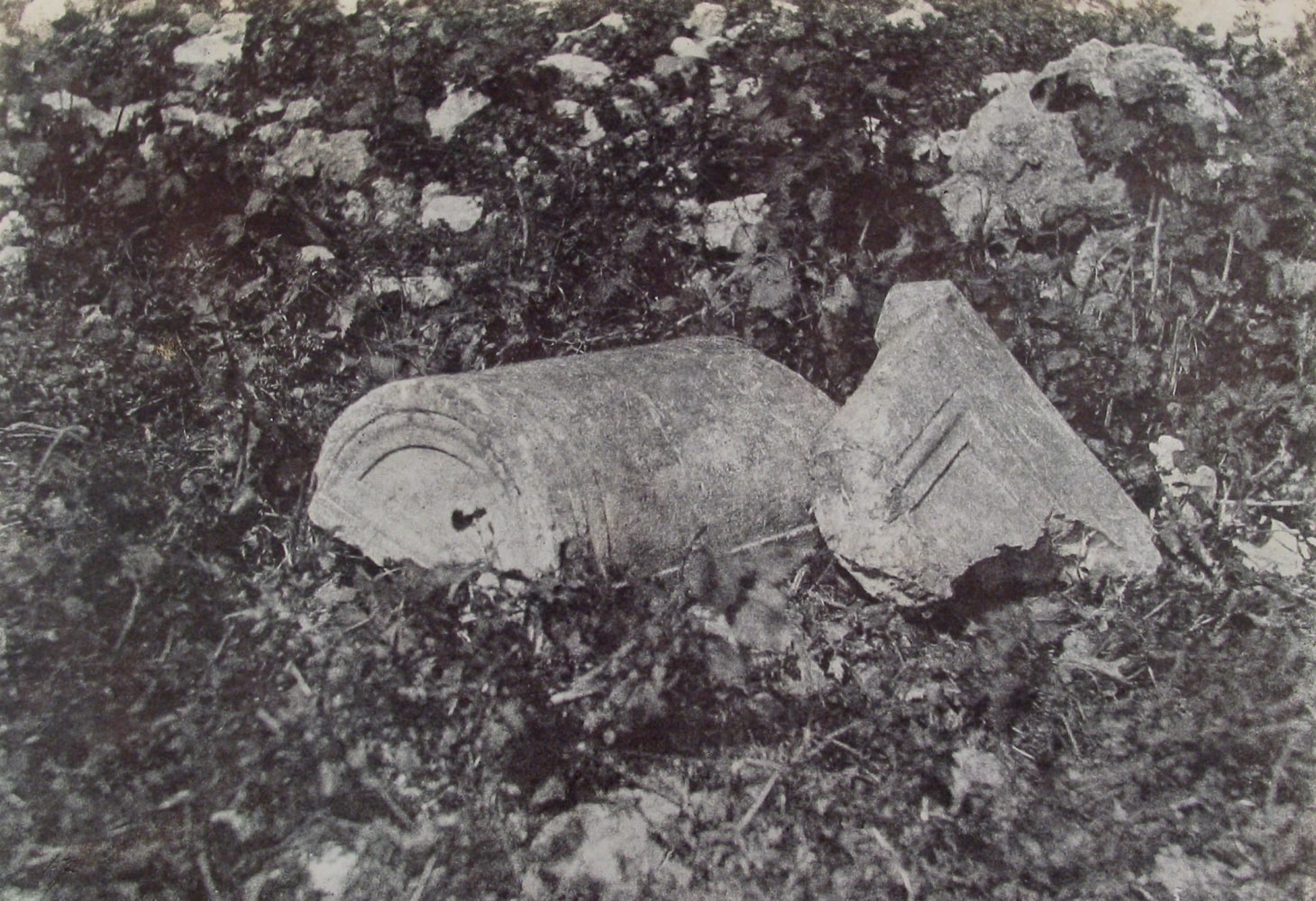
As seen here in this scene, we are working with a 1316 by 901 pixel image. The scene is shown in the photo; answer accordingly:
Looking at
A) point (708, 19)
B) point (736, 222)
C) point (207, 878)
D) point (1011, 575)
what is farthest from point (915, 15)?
point (207, 878)

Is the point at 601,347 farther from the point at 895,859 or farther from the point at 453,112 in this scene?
the point at 895,859

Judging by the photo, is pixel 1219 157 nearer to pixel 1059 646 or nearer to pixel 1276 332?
Answer: pixel 1276 332

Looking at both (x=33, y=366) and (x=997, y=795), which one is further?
(x=33, y=366)

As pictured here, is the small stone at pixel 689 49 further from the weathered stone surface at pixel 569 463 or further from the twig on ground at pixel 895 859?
the twig on ground at pixel 895 859

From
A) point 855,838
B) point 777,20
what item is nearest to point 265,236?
point 777,20

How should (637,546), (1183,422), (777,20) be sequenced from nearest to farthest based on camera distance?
1. (637,546)
2. (777,20)
3. (1183,422)

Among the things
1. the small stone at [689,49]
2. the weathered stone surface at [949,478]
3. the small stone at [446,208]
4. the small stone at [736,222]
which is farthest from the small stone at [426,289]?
the weathered stone surface at [949,478]
